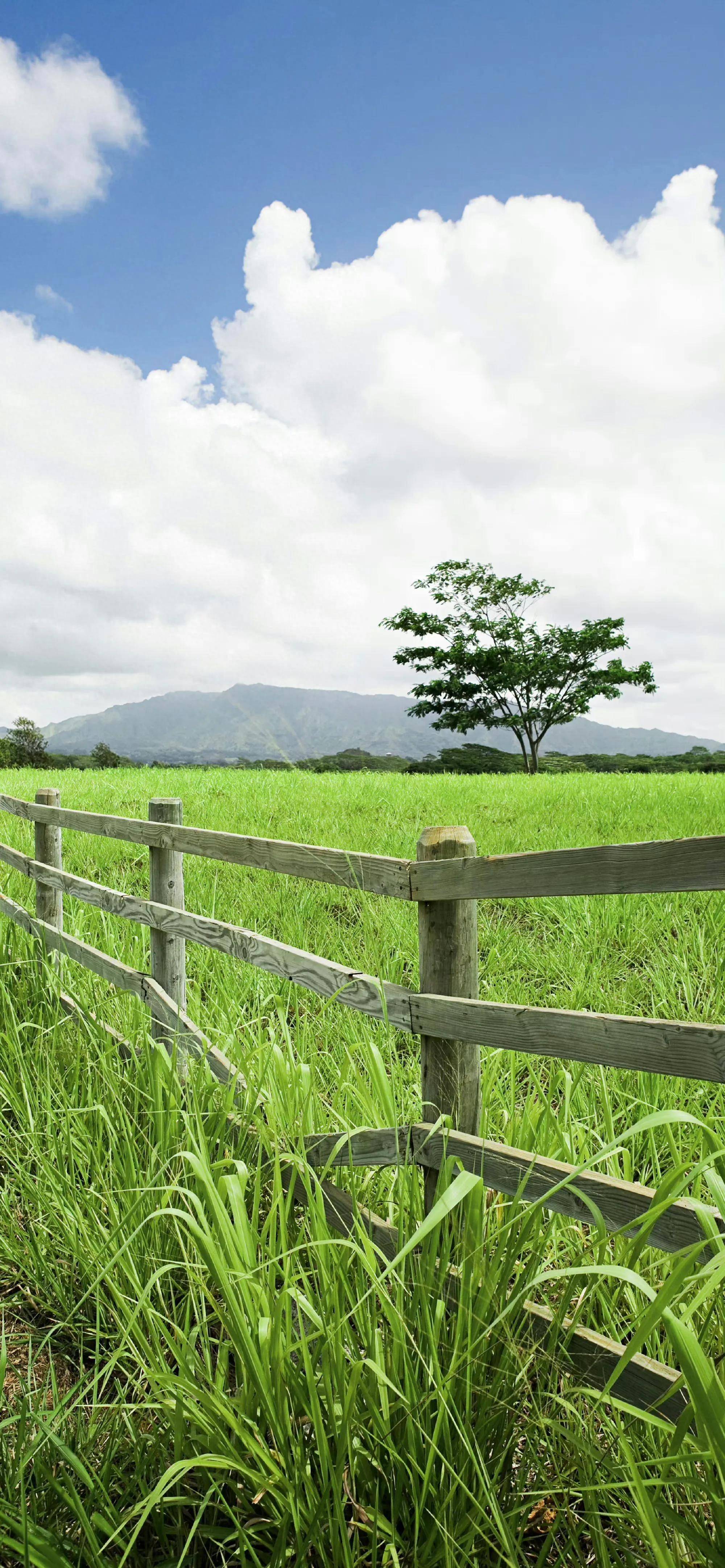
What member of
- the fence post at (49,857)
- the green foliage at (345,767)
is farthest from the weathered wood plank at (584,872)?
the green foliage at (345,767)

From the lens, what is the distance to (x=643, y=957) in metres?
5.53

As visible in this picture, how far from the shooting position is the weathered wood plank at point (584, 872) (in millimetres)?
1753

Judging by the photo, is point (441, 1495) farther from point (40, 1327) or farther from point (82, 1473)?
point (40, 1327)

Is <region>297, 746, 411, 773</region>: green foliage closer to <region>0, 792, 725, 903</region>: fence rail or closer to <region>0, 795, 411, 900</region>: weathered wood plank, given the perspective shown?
<region>0, 795, 411, 900</region>: weathered wood plank

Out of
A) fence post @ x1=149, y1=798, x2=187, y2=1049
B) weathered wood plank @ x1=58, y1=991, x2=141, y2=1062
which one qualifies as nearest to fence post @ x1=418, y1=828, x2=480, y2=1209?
weathered wood plank @ x1=58, y1=991, x2=141, y2=1062

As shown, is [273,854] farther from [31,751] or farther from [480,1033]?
[31,751]

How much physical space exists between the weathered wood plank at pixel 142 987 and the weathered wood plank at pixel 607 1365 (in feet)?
3.77

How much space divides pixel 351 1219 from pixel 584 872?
4.22 ft

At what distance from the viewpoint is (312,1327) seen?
2.22 meters

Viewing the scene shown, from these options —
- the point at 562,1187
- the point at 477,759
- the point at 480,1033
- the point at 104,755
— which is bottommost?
the point at 562,1187

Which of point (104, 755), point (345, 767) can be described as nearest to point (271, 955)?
point (345, 767)

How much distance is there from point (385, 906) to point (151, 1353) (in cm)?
413

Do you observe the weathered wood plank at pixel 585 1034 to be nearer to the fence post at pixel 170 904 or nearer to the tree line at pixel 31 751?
A: the fence post at pixel 170 904

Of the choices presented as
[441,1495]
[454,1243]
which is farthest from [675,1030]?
[441,1495]
